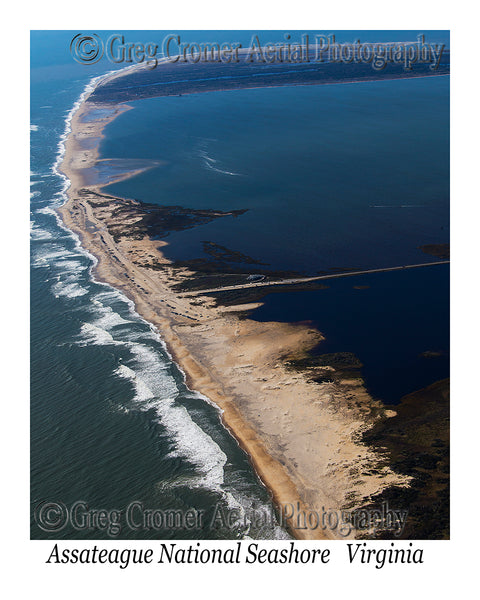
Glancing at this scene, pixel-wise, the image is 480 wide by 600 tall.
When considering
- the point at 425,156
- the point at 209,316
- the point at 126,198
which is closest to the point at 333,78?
the point at 425,156

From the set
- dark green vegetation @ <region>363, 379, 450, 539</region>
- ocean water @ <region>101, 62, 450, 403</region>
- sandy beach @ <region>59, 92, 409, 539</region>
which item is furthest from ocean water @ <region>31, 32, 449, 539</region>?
dark green vegetation @ <region>363, 379, 450, 539</region>

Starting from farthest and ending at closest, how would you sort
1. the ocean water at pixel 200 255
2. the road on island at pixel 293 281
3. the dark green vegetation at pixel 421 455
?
1. the road on island at pixel 293 281
2. the ocean water at pixel 200 255
3. the dark green vegetation at pixel 421 455

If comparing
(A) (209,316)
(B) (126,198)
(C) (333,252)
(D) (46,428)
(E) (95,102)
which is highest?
(E) (95,102)

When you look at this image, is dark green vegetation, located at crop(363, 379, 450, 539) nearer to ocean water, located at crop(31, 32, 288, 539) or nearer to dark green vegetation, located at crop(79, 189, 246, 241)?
ocean water, located at crop(31, 32, 288, 539)

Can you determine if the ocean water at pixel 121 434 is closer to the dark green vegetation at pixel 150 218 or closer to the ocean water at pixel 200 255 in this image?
the ocean water at pixel 200 255

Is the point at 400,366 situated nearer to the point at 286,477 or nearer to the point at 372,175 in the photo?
the point at 286,477

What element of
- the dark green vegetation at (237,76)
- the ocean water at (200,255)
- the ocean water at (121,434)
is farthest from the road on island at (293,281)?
the dark green vegetation at (237,76)

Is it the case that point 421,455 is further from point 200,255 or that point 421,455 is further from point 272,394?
point 200,255
